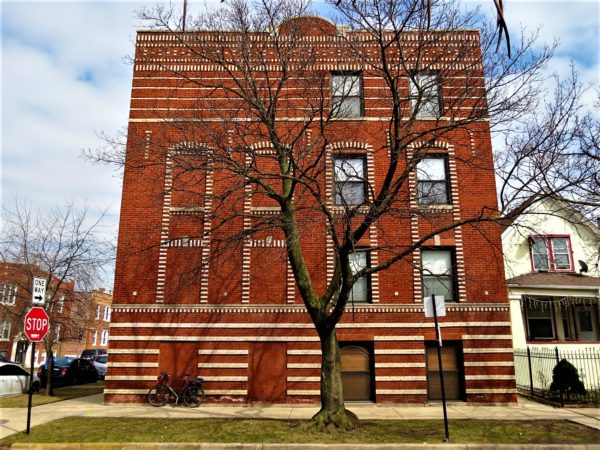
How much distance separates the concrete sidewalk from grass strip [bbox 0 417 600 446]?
102 centimetres

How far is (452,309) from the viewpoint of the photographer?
51.8 ft

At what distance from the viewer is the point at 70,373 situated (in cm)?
2505

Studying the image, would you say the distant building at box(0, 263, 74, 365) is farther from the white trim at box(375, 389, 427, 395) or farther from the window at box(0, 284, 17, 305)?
the white trim at box(375, 389, 427, 395)

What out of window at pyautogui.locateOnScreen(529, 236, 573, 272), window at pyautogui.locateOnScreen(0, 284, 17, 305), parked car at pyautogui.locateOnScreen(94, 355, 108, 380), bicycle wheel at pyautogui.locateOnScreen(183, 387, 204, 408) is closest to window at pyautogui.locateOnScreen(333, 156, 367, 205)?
bicycle wheel at pyautogui.locateOnScreen(183, 387, 204, 408)

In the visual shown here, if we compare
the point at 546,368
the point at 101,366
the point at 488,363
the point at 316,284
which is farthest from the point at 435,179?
the point at 101,366

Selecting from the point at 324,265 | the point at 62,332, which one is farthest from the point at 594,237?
the point at 62,332

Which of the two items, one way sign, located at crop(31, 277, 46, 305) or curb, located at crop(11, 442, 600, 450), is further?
one way sign, located at crop(31, 277, 46, 305)

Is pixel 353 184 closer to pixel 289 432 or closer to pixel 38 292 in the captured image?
pixel 289 432

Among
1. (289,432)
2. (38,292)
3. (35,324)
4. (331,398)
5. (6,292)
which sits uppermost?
(6,292)

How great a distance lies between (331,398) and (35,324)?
275 inches

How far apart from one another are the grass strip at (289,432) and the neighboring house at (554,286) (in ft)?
26.6

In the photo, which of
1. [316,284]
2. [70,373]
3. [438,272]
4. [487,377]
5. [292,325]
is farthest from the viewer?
[70,373]

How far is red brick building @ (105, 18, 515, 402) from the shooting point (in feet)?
50.7

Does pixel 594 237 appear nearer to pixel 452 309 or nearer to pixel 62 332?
pixel 452 309
